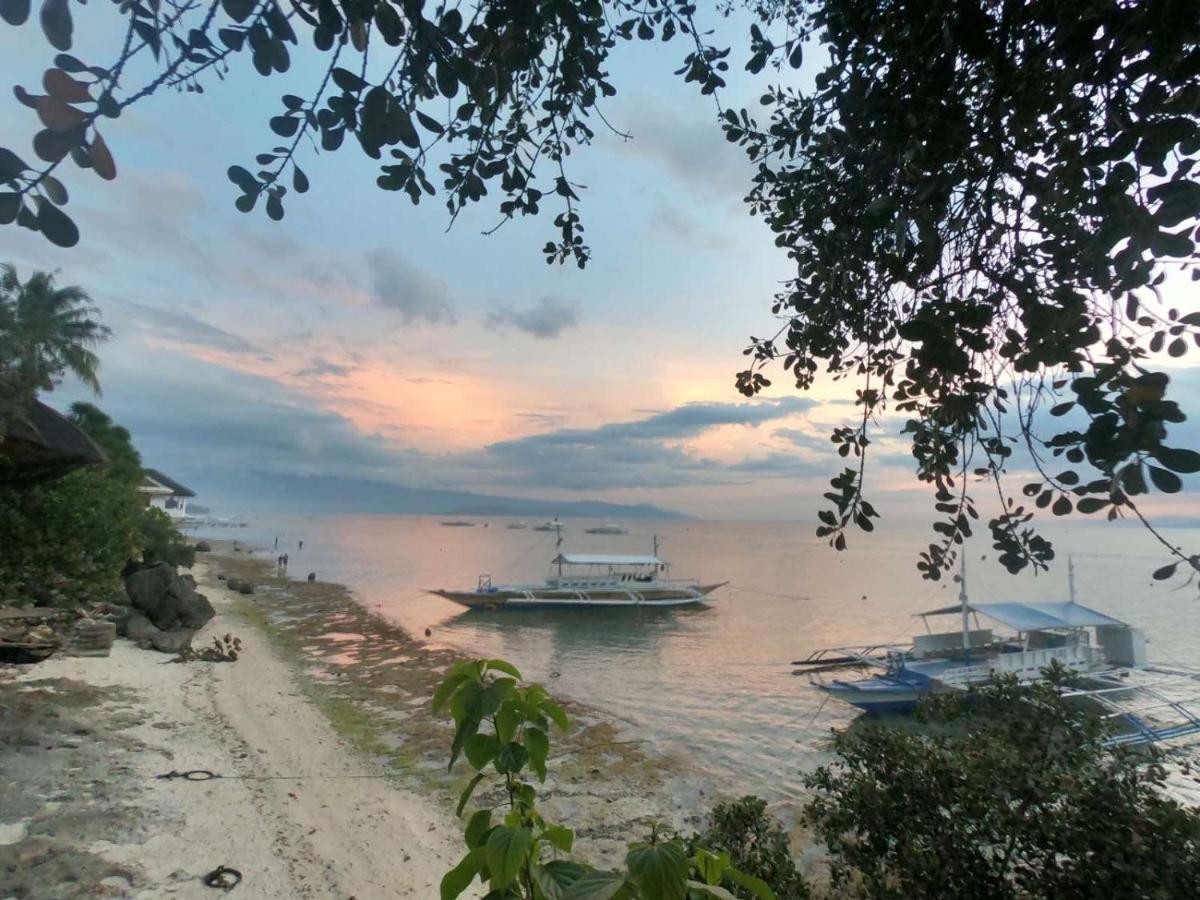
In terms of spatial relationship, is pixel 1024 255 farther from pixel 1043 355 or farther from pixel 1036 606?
pixel 1036 606

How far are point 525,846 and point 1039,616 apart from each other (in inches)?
988

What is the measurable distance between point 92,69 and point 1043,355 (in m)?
2.10

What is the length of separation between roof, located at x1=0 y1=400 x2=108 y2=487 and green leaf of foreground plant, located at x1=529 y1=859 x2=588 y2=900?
11.7 meters

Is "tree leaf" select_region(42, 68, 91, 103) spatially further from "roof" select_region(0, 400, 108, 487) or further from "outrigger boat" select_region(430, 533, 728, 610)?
"outrigger boat" select_region(430, 533, 728, 610)

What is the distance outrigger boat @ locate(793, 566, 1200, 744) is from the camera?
1659 cm

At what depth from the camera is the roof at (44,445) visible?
9.95m

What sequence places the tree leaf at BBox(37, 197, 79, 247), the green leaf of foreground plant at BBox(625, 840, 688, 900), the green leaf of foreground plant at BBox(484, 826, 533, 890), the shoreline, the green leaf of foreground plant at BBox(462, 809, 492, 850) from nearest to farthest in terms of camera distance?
the tree leaf at BBox(37, 197, 79, 247) → the green leaf of foreground plant at BBox(625, 840, 688, 900) → the green leaf of foreground plant at BBox(484, 826, 533, 890) → the green leaf of foreground plant at BBox(462, 809, 492, 850) → the shoreline

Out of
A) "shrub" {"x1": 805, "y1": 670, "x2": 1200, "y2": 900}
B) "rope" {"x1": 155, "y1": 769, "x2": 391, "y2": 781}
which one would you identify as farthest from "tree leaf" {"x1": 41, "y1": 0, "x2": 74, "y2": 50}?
"rope" {"x1": 155, "y1": 769, "x2": 391, "y2": 781}

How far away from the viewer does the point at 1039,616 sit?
69.4 feet

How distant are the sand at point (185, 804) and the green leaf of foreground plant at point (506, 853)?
5.75 m

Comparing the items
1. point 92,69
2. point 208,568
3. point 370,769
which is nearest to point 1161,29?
point 92,69

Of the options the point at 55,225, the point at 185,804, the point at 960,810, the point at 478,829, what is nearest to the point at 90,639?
the point at 185,804

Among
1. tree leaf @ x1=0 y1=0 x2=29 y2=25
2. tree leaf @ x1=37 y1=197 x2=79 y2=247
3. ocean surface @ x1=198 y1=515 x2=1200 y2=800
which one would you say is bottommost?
ocean surface @ x1=198 y1=515 x2=1200 y2=800

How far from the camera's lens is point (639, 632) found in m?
30.5
